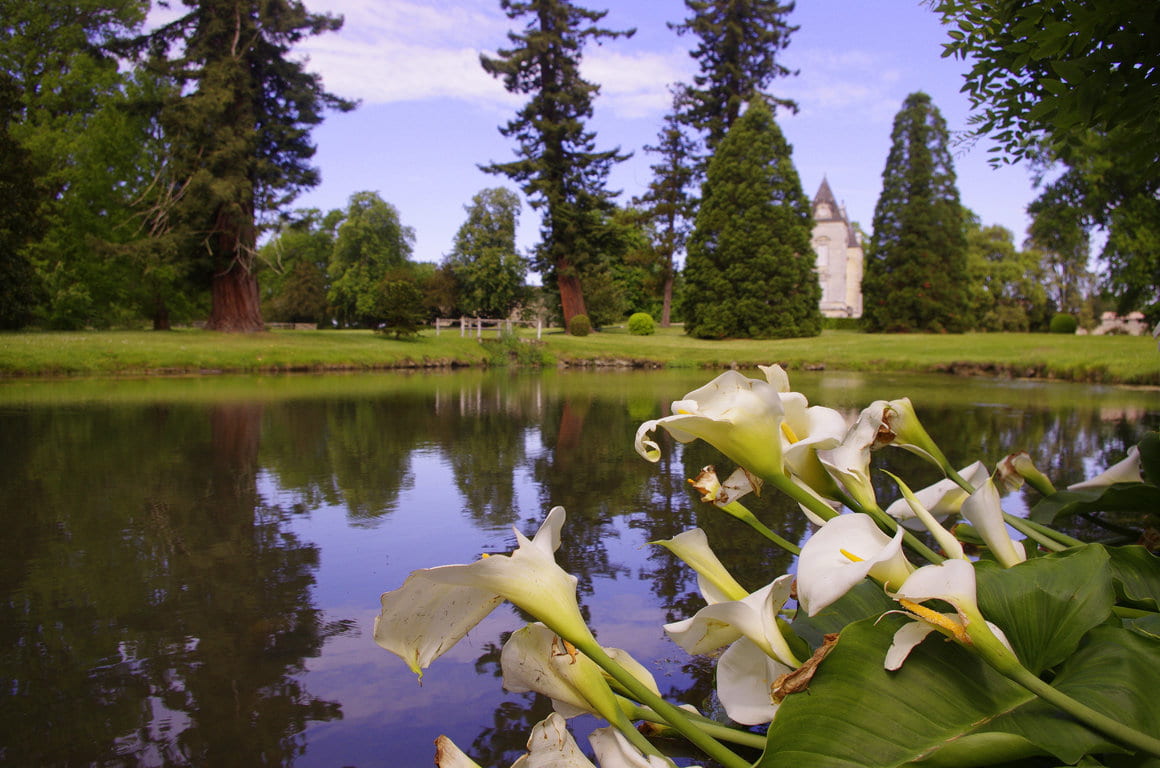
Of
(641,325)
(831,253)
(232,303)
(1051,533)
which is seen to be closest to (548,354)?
(232,303)

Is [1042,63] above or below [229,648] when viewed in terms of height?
above

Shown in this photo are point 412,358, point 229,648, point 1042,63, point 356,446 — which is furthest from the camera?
point 412,358

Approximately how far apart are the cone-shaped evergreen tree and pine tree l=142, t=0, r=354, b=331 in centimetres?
1394

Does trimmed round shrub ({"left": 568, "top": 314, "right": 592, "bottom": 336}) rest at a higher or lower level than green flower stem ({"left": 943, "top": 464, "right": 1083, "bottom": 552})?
higher

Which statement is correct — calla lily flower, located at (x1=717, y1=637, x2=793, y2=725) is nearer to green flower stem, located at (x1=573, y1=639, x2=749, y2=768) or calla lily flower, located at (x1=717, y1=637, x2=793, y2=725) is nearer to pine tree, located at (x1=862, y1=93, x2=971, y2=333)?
green flower stem, located at (x1=573, y1=639, x2=749, y2=768)

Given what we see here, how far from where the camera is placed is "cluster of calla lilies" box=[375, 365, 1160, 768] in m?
0.59

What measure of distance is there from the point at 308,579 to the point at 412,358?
1667 centimetres

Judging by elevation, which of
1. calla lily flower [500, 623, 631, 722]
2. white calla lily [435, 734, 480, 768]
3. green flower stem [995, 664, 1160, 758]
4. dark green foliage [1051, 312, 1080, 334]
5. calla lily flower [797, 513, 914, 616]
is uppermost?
dark green foliage [1051, 312, 1080, 334]

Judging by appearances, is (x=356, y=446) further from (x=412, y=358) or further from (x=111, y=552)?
(x=412, y=358)

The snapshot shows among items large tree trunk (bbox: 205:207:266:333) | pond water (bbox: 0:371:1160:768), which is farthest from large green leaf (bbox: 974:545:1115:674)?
large tree trunk (bbox: 205:207:266:333)

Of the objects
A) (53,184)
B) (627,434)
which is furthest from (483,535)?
(53,184)

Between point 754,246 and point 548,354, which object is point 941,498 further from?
point 754,246

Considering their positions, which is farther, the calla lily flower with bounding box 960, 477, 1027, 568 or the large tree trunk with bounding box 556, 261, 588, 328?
the large tree trunk with bounding box 556, 261, 588, 328

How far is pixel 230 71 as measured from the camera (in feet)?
61.1
